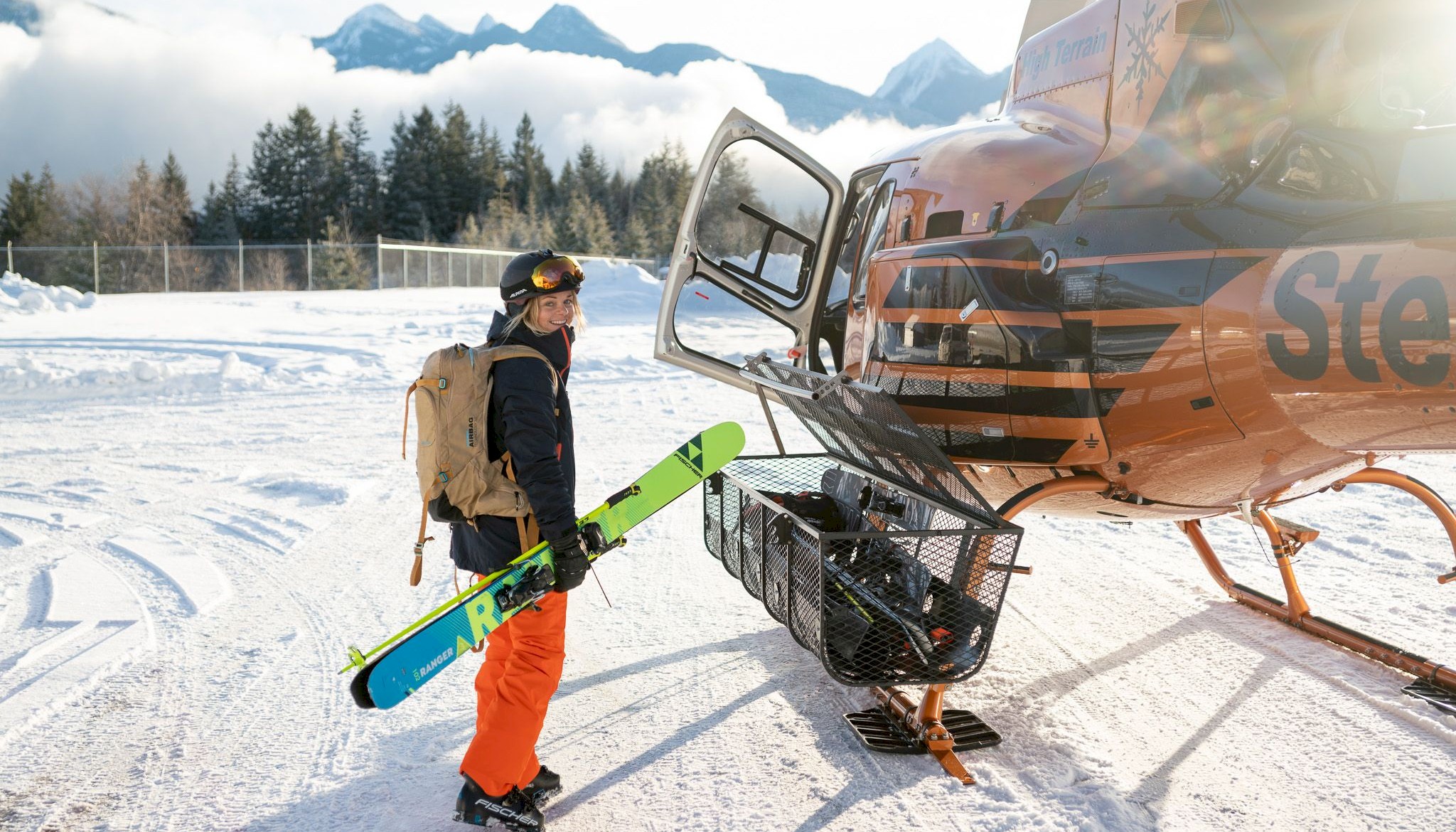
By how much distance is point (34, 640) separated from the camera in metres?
4.55

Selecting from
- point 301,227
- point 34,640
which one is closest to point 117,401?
point 34,640

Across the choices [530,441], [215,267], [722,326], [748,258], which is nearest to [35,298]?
[215,267]

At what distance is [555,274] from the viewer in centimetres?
344

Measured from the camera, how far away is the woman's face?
345 cm

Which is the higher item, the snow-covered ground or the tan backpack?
the tan backpack

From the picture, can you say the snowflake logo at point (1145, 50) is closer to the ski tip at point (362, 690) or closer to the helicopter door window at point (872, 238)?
the helicopter door window at point (872, 238)

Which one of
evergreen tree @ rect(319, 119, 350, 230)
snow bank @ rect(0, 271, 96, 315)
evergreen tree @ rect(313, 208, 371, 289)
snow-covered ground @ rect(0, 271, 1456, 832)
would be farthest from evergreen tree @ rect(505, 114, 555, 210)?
snow-covered ground @ rect(0, 271, 1456, 832)

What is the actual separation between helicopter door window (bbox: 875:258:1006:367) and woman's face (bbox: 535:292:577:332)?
1510 millimetres

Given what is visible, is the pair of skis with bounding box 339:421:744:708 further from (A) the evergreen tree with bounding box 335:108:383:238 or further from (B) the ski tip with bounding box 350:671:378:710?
(A) the evergreen tree with bounding box 335:108:383:238

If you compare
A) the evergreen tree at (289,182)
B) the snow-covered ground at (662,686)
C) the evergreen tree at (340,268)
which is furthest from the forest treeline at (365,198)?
the snow-covered ground at (662,686)

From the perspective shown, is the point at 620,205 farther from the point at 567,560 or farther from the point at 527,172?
the point at 567,560

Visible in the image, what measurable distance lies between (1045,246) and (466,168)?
69.2 m

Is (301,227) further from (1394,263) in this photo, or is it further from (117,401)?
(1394,263)

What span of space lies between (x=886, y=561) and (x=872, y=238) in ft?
5.44
